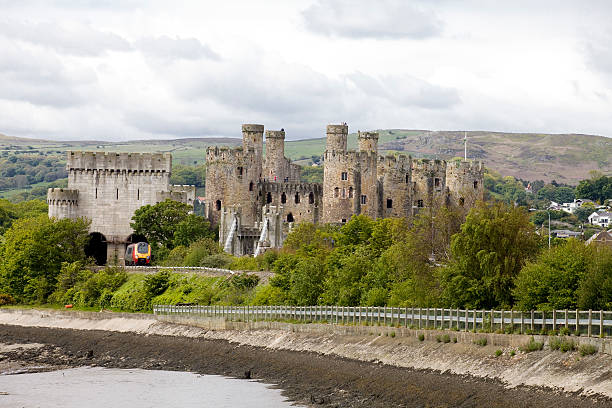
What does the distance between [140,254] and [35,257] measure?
898 centimetres

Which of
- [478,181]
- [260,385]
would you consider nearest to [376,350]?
[260,385]

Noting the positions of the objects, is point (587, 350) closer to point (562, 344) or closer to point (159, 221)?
point (562, 344)

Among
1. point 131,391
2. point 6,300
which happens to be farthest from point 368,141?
point 131,391

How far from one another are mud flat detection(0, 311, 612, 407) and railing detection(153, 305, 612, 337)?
1.18 metres

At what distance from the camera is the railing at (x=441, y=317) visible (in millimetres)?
44688

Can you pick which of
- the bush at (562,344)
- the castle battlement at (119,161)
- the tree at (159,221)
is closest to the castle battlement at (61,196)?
the castle battlement at (119,161)

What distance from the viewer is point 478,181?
109 m

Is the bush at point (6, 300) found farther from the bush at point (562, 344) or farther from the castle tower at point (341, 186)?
the bush at point (562, 344)

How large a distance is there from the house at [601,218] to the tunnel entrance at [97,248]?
226ft

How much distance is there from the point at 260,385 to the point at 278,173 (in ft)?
227

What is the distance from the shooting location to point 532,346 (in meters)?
45.4

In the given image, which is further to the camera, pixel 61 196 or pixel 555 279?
pixel 61 196

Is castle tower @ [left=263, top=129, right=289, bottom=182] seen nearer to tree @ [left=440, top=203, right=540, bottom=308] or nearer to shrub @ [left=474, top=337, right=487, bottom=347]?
tree @ [left=440, top=203, right=540, bottom=308]

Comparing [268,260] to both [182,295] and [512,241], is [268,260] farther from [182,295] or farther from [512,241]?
[512,241]
